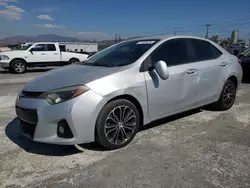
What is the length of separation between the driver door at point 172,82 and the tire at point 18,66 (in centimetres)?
1095

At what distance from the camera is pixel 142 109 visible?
11.3ft

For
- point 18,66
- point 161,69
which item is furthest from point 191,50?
point 18,66

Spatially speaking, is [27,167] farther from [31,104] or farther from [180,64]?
[180,64]

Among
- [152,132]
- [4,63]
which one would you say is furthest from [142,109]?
[4,63]

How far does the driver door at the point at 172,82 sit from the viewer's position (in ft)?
11.5

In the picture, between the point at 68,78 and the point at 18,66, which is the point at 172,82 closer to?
the point at 68,78

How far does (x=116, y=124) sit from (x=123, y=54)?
125 cm

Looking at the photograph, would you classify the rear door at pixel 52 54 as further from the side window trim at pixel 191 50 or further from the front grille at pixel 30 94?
the front grille at pixel 30 94

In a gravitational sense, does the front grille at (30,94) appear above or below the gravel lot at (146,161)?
above

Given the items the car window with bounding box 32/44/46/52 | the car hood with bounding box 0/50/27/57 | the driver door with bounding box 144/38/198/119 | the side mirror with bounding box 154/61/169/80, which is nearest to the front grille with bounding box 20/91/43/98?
the driver door with bounding box 144/38/198/119

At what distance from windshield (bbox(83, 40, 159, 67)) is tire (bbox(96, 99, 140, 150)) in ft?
2.25

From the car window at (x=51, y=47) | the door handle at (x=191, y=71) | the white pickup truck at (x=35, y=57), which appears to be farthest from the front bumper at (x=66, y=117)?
the car window at (x=51, y=47)

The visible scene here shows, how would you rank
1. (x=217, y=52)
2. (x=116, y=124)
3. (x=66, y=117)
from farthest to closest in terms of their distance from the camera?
1. (x=217, y=52)
2. (x=116, y=124)
3. (x=66, y=117)

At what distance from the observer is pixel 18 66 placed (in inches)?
508
